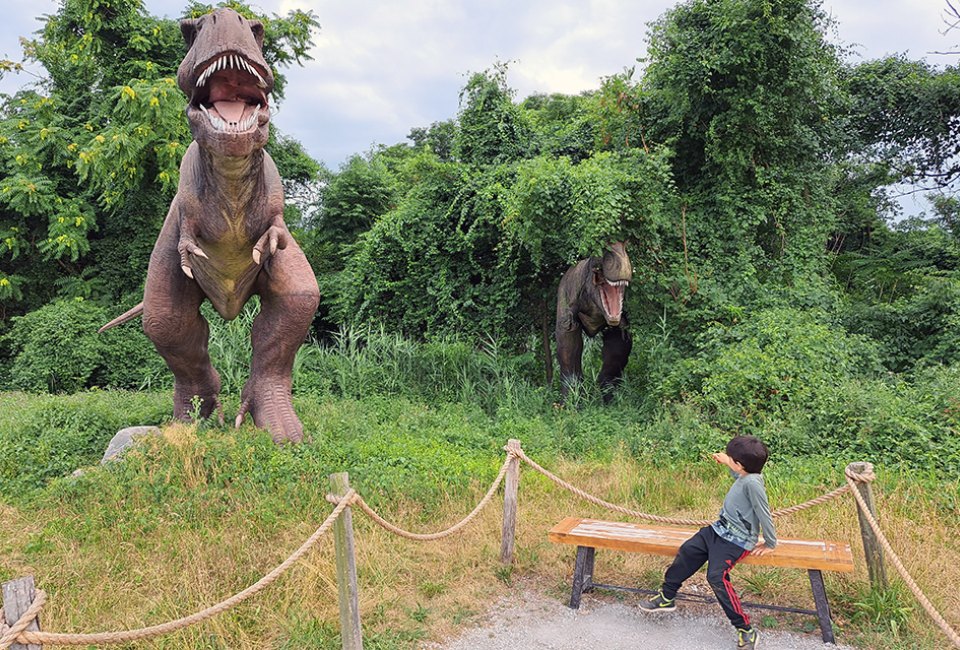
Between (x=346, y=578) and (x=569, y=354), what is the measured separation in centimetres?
526

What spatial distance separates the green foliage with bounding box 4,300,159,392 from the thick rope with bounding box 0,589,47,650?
28.9 feet

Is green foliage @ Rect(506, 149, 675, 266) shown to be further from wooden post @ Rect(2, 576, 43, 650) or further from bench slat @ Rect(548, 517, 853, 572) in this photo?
wooden post @ Rect(2, 576, 43, 650)

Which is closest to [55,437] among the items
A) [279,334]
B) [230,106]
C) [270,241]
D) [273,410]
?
[273,410]

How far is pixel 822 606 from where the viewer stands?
3072 millimetres

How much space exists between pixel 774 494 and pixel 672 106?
522cm

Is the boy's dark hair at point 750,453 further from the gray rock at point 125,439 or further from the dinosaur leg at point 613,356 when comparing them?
the dinosaur leg at point 613,356

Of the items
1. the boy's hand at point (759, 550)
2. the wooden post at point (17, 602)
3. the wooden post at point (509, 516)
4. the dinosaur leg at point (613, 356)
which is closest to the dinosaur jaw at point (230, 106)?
the wooden post at point (509, 516)

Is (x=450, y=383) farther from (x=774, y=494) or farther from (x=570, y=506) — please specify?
(x=774, y=494)

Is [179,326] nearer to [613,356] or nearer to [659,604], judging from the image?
[659,604]

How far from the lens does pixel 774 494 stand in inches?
178

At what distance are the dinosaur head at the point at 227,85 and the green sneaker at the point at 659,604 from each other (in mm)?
3274

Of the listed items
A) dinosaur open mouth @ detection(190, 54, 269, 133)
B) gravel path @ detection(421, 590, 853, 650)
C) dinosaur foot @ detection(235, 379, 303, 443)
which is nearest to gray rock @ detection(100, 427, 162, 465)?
Result: dinosaur foot @ detection(235, 379, 303, 443)

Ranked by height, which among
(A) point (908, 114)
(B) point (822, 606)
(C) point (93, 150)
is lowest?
(B) point (822, 606)

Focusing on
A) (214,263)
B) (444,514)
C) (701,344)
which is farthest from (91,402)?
(701,344)
